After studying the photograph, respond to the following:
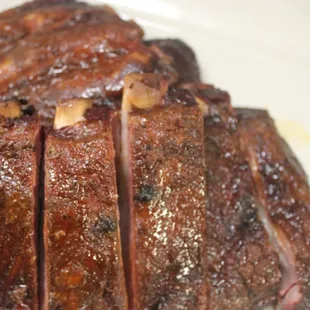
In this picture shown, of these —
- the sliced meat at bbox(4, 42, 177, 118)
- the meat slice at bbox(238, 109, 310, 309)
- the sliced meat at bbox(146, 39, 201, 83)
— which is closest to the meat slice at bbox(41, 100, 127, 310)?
the sliced meat at bbox(4, 42, 177, 118)

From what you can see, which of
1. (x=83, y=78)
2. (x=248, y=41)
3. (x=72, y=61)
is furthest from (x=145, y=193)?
(x=248, y=41)

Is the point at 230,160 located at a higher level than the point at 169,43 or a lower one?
lower

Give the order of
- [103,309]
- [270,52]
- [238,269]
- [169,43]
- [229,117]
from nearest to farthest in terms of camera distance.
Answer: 1. [103,309]
2. [238,269]
3. [229,117]
4. [169,43]
5. [270,52]

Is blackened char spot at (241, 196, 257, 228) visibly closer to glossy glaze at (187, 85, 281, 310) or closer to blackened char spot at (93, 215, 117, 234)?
glossy glaze at (187, 85, 281, 310)

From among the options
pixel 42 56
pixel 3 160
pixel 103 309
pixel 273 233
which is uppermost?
pixel 42 56

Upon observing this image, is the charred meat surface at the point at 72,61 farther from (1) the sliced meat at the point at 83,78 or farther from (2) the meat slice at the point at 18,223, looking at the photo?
(2) the meat slice at the point at 18,223

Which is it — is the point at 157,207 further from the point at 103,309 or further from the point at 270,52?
the point at 270,52

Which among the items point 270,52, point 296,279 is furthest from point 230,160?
point 270,52
